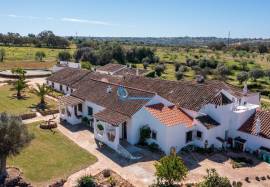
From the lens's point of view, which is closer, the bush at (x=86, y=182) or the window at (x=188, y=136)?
the bush at (x=86, y=182)

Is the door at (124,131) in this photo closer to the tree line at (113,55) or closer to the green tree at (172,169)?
the green tree at (172,169)

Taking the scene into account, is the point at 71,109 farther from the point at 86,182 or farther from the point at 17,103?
the point at 86,182

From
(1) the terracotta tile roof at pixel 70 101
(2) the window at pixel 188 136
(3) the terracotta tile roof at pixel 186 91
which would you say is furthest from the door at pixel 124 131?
(1) the terracotta tile roof at pixel 70 101

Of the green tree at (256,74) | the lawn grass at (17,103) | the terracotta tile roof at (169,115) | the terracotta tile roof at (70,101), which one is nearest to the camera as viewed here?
the terracotta tile roof at (169,115)

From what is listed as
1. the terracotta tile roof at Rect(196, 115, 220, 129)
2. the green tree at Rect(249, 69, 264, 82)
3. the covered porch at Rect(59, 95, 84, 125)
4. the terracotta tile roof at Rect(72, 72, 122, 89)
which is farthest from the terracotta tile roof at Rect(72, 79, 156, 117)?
the green tree at Rect(249, 69, 264, 82)

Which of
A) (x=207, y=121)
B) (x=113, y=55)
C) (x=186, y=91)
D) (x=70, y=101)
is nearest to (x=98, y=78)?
(x=70, y=101)

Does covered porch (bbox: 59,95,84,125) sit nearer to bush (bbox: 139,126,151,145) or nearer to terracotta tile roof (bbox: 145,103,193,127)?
bush (bbox: 139,126,151,145)
